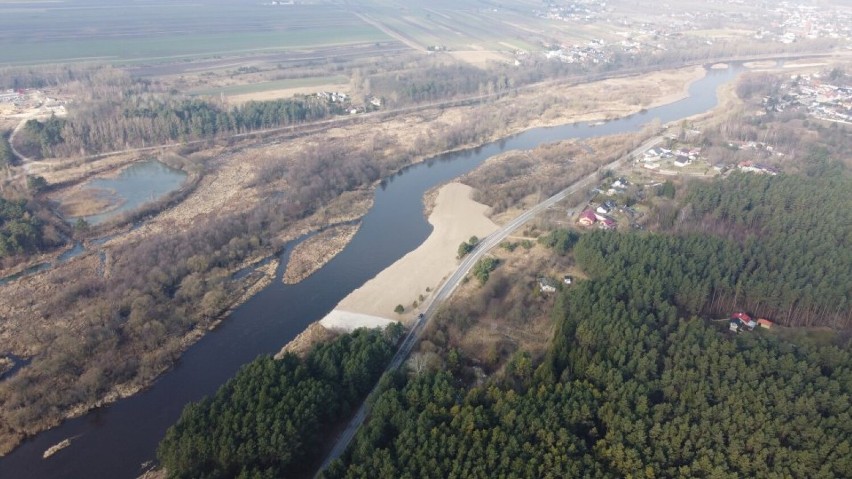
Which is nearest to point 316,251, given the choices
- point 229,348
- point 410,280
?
point 410,280

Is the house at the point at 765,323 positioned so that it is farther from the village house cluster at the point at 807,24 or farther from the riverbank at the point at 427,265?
the village house cluster at the point at 807,24

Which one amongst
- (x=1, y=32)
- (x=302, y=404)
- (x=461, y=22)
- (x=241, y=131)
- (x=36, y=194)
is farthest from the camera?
(x=461, y=22)

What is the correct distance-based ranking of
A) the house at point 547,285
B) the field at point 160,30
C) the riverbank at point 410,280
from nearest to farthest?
1. the riverbank at point 410,280
2. the house at point 547,285
3. the field at point 160,30

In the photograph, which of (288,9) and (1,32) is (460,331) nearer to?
(1,32)

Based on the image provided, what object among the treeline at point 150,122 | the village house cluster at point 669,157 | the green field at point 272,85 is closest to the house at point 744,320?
the village house cluster at point 669,157

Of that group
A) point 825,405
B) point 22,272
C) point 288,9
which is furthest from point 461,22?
point 825,405

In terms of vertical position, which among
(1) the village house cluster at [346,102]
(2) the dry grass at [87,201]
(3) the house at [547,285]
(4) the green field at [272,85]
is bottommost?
(3) the house at [547,285]
